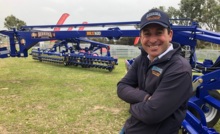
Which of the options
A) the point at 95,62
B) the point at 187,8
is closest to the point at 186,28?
the point at 95,62

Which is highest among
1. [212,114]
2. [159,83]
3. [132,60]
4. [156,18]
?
[156,18]

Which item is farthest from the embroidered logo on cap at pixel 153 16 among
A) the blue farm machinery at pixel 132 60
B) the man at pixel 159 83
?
the blue farm machinery at pixel 132 60

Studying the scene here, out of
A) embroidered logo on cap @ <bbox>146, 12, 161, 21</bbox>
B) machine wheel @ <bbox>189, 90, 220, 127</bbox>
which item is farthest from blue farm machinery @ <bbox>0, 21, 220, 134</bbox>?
embroidered logo on cap @ <bbox>146, 12, 161, 21</bbox>

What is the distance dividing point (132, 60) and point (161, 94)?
4754mm

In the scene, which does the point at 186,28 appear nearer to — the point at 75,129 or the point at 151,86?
the point at 75,129

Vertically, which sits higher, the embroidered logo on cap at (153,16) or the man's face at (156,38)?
the embroidered logo on cap at (153,16)

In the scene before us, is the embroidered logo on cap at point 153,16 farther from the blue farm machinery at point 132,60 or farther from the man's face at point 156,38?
the blue farm machinery at point 132,60

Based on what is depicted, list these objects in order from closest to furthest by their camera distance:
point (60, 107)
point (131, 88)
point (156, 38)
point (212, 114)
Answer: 1. point (156, 38)
2. point (131, 88)
3. point (212, 114)
4. point (60, 107)

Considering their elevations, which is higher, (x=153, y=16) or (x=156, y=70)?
(x=153, y=16)

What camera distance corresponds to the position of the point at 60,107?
18.7 ft

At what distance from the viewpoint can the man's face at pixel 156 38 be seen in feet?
5.69

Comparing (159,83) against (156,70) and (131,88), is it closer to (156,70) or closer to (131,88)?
(156,70)

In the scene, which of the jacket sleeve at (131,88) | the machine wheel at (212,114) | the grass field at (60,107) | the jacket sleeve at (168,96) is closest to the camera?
the jacket sleeve at (168,96)

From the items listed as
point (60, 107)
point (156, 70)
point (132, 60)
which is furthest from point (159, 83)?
point (132, 60)
